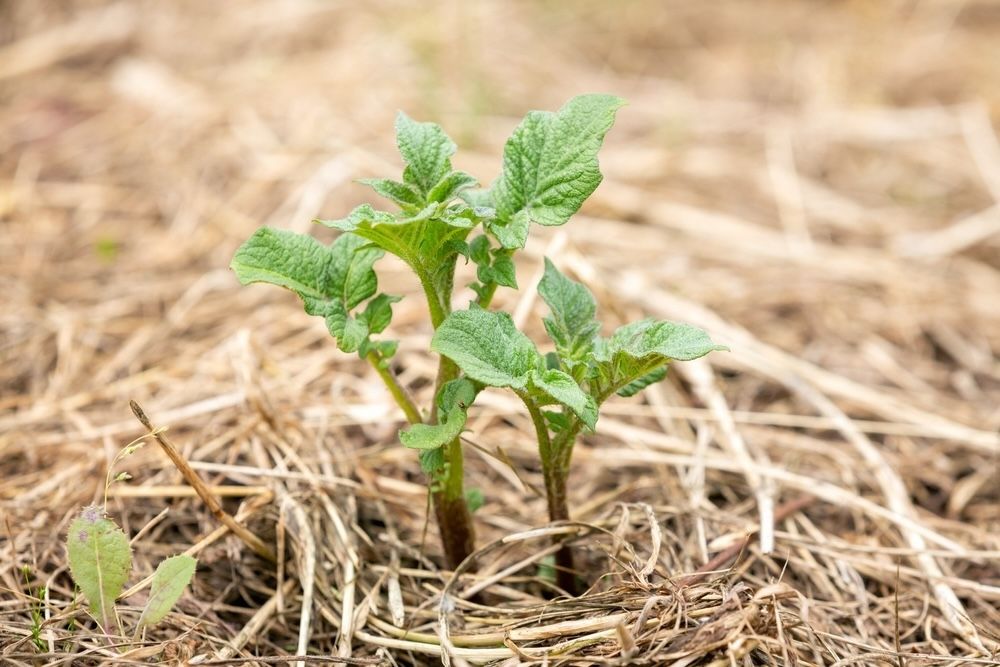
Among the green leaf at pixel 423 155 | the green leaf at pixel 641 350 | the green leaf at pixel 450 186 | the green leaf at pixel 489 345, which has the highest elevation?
the green leaf at pixel 423 155

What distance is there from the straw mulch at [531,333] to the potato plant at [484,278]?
336 millimetres

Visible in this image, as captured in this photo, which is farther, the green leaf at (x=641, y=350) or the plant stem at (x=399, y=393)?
the plant stem at (x=399, y=393)

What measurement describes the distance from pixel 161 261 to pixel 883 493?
7.56 feet

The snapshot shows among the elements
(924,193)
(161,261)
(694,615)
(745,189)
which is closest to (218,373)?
(161,261)

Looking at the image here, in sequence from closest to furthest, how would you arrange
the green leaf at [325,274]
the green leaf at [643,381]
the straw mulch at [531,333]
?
the green leaf at [325,274], the green leaf at [643,381], the straw mulch at [531,333]

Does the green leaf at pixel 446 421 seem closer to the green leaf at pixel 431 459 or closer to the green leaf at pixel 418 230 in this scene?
the green leaf at pixel 431 459

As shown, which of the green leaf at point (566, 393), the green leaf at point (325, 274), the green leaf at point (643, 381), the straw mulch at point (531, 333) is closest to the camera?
the green leaf at point (566, 393)

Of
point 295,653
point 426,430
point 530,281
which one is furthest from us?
point 530,281

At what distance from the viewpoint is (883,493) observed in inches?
79.6

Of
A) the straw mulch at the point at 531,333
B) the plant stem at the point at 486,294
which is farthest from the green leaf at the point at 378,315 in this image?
the straw mulch at the point at 531,333

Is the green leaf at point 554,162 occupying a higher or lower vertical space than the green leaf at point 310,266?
higher

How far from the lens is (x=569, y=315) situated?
150 centimetres

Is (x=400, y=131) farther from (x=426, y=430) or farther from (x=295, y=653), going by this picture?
(x=295, y=653)

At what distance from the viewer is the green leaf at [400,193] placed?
1376 millimetres
